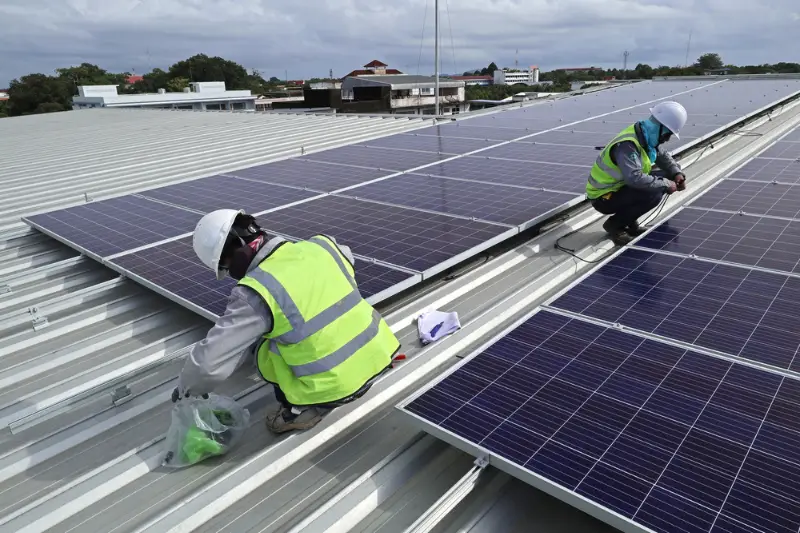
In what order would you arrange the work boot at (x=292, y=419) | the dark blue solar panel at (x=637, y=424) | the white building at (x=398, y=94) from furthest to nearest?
the white building at (x=398, y=94)
the work boot at (x=292, y=419)
the dark blue solar panel at (x=637, y=424)

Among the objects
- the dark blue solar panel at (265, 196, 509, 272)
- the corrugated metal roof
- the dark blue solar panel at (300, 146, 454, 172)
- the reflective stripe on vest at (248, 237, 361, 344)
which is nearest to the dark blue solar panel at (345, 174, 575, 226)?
the dark blue solar panel at (265, 196, 509, 272)

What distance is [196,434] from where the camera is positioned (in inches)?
173

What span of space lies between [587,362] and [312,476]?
254cm

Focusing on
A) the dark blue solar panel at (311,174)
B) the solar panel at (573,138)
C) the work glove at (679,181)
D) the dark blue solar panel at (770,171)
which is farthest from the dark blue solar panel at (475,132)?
the work glove at (679,181)

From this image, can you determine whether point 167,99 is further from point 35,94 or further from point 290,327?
point 290,327

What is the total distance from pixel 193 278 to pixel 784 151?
13.0 metres

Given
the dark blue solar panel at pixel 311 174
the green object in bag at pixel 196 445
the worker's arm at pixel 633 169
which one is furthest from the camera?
the dark blue solar panel at pixel 311 174

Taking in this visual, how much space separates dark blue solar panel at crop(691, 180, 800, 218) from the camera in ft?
27.1

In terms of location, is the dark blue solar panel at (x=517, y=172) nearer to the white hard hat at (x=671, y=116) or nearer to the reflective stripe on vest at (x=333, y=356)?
the white hard hat at (x=671, y=116)

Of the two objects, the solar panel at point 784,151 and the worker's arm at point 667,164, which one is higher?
the worker's arm at point 667,164

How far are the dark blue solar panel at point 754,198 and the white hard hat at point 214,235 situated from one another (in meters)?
7.50

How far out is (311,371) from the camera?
4.22 metres

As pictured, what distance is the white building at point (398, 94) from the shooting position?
68188 mm

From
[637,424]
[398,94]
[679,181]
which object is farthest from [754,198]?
[398,94]
